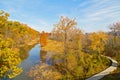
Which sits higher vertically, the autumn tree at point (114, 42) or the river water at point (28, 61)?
the autumn tree at point (114, 42)

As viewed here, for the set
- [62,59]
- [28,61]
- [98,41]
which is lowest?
[28,61]

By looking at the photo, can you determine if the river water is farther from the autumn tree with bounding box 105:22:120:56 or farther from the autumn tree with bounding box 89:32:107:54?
the autumn tree with bounding box 105:22:120:56

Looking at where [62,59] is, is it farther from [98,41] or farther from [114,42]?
[114,42]

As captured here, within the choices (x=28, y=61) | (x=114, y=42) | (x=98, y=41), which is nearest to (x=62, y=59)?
(x=28, y=61)

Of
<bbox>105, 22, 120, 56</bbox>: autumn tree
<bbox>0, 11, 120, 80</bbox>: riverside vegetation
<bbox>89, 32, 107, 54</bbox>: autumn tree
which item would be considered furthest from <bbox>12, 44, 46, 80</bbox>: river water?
<bbox>105, 22, 120, 56</bbox>: autumn tree

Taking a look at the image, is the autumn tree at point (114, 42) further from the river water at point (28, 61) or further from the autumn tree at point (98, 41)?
the river water at point (28, 61)

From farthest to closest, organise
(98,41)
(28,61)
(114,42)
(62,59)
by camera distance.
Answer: (114,42)
(98,41)
(28,61)
(62,59)

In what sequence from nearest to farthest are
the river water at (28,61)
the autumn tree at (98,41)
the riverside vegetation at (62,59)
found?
1. the riverside vegetation at (62,59)
2. the river water at (28,61)
3. the autumn tree at (98,41)

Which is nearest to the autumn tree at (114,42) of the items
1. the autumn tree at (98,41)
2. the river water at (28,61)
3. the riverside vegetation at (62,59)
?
the riverside vegetation at (62,59)

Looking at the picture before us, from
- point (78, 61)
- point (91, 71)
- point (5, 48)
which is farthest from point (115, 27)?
point (5, 48)

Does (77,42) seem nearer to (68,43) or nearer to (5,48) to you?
(68,43)

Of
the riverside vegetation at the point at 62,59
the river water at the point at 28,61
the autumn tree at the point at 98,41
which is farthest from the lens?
the autumn tree at the point at 98,41

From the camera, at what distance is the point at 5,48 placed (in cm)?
1235

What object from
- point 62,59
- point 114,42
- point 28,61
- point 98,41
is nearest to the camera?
point 62,59
